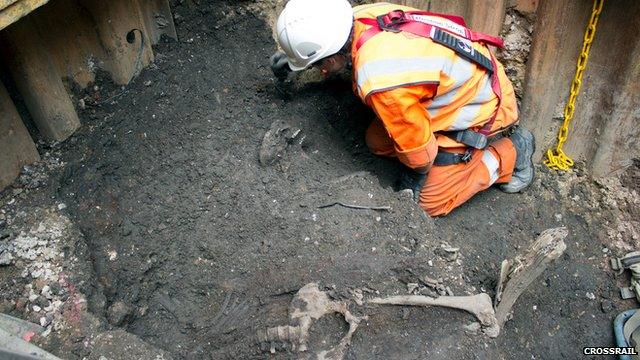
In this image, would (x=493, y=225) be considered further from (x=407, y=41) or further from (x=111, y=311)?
(x=111, y=311)

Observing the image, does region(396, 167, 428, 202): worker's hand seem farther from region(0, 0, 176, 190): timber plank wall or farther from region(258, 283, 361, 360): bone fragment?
region(0, 0, 176, 190): timber plank wall

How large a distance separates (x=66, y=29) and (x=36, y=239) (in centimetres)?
129

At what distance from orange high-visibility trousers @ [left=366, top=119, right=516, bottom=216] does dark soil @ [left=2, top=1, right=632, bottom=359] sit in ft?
0.44

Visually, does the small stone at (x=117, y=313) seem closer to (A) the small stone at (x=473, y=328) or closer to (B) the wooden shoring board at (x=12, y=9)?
(B) the wooden shoring board at (x=12, y=9)

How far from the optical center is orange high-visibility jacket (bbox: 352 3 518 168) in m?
2.96

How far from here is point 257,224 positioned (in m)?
3.13

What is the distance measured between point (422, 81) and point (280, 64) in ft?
3.56

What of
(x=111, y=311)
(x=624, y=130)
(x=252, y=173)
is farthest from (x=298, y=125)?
(x=624, y=130)

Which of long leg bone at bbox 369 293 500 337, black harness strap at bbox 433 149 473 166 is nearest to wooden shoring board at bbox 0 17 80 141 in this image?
long leg bone at bbox 369 293 500 337

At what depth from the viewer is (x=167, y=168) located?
11.2ft

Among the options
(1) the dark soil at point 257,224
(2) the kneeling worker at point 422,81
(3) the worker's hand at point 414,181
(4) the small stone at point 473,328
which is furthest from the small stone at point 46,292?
(3) the worker's hand at point 414,181

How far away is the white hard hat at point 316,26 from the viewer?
305 centimetres

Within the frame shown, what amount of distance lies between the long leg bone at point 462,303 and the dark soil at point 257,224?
0.05 meters

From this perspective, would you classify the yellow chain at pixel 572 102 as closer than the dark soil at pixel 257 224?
No
